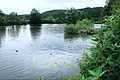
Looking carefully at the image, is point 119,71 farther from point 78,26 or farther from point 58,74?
point 78,26

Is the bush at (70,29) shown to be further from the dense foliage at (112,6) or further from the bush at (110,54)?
the bush at (110,54)

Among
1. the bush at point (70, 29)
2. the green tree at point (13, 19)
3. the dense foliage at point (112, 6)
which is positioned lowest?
the bush at point (70, 29)

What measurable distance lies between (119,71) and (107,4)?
71915mm

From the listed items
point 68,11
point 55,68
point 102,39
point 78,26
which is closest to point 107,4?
point 68,11

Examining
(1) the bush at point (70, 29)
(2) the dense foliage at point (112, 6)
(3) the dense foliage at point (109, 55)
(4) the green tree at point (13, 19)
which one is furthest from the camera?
(4) the green tree at point (13, 19)

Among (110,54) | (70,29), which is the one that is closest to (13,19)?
(70,29)

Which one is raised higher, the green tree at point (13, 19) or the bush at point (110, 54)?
the green tree at point (13, 19)

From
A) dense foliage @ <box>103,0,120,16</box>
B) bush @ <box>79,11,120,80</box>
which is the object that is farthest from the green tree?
bush @ <box>79,11,120,80</box>

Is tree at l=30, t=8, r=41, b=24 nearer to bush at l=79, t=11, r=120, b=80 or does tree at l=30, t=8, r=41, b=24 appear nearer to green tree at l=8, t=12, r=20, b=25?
green tree at l=8, t=12, r=20, b=25

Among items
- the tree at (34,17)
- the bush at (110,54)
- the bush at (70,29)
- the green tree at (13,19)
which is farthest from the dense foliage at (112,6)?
the green tree at (13,19)

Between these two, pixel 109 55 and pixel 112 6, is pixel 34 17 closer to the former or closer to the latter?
pixel 112 6

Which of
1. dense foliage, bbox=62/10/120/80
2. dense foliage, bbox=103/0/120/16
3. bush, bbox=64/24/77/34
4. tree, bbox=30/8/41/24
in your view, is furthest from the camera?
tree, bbox=30/8/41/24

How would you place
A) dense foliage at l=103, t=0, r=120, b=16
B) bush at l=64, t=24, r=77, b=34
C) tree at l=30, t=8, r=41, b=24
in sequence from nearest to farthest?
bush at l=64, t=24, r=77, b=34 < dense foliage at l=103, t=0, r=120, b=16 < tree at l=30, t=8, r=41, b=24

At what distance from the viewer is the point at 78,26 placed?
30672 millimetres
